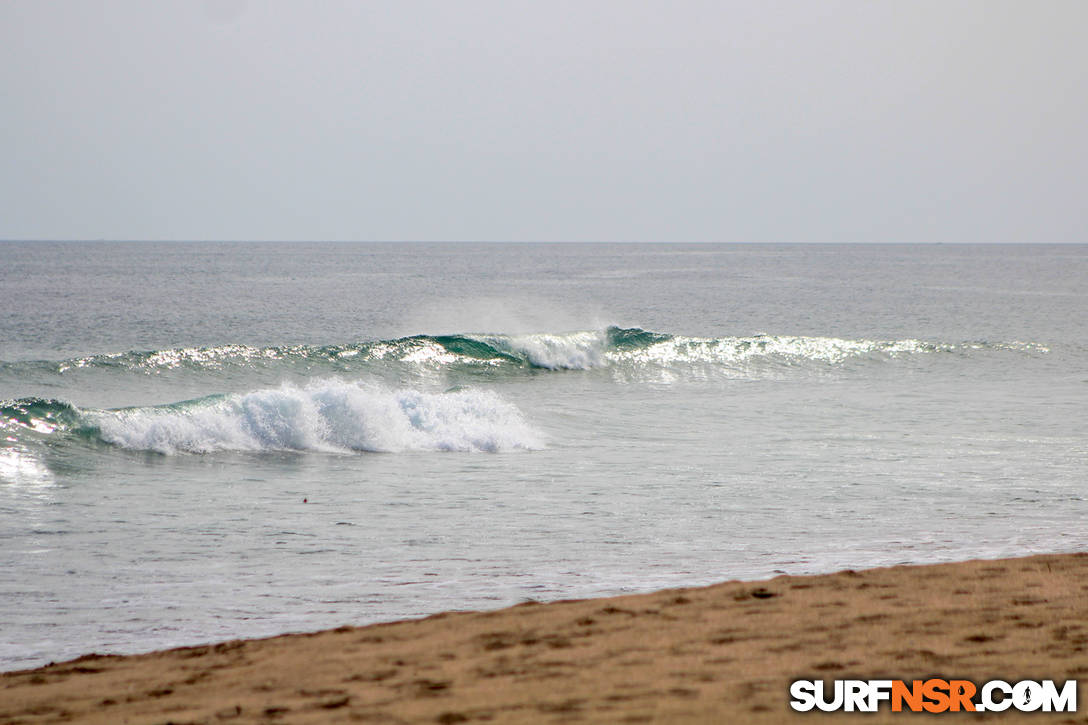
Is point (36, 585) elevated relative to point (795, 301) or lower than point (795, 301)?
lower

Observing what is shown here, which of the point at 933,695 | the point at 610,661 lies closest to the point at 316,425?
the point at 610,661

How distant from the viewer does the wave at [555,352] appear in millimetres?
28375

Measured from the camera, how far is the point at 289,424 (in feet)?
54.6

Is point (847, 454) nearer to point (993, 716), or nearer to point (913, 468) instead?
point (913, 468)

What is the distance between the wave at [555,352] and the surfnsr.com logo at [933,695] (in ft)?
78.7

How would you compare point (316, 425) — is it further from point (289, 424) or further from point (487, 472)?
point (487, 472)

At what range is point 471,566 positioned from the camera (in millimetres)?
9125

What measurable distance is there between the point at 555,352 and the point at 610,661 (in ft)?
84.8

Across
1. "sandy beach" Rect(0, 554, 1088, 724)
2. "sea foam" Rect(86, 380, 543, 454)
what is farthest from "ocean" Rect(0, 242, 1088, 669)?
"sandy beach" Rect(0, 554, 1088, 724)

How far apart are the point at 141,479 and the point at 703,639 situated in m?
9.81

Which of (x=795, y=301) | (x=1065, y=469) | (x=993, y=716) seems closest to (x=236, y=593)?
(x=993, y=716)

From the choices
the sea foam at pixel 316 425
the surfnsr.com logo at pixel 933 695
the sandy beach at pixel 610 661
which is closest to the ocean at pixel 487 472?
the sea foam at pixel 316 425

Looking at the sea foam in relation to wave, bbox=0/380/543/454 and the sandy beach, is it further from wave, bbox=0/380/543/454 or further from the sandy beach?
the sandy beach

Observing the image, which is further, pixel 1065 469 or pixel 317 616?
pixel 1065 469
